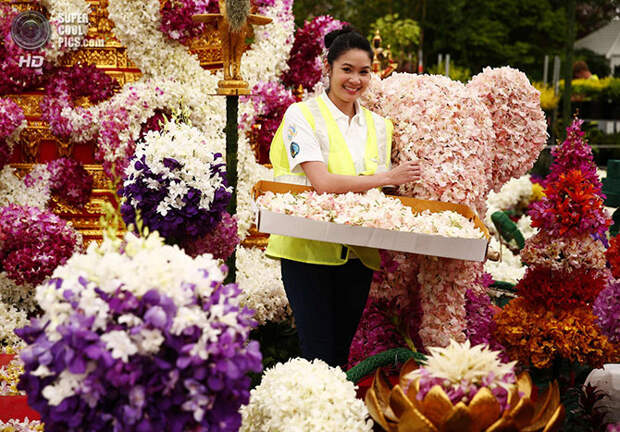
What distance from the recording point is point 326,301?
3.33 meters

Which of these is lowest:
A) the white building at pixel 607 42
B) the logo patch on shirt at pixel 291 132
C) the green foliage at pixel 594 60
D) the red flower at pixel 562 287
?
the red flower at pixel 562 287

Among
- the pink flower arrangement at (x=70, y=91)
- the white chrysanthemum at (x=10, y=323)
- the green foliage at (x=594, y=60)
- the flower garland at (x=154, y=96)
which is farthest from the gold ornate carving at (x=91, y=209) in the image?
the green foliage at (x=594, y=60)

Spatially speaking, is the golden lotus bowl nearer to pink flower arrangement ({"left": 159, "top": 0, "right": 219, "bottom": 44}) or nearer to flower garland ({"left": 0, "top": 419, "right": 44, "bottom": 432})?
flower garland ({"left": 0, "top": 419, "right": 44, "bottom": 432})

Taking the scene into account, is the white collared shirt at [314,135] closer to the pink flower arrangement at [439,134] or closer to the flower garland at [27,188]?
the pink flower arrangement at [439,134]

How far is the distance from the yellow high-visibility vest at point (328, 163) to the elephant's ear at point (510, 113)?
2.41 ft

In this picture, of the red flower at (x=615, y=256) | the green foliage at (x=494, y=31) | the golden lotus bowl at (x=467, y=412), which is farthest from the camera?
the green foliage at (x=494, y=31)

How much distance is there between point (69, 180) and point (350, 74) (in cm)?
292

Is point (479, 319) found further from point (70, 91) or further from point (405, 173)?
point (70, 91)

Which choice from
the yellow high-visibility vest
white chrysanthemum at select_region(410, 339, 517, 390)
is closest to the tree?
the yellow high-visibility vest

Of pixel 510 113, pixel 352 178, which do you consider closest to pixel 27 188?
pixel 352 178

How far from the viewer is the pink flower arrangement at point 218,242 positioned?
3.41 metres

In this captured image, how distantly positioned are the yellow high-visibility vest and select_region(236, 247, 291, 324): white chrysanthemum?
1558 mm

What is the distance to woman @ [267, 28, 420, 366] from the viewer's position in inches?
127

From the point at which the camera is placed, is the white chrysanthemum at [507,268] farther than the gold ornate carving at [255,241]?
Yes
